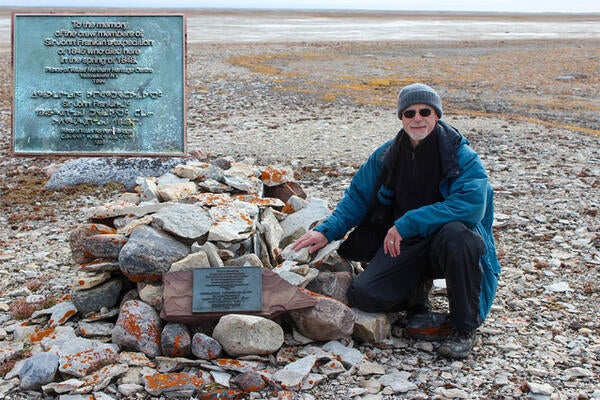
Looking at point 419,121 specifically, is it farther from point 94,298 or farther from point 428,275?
point 94,298

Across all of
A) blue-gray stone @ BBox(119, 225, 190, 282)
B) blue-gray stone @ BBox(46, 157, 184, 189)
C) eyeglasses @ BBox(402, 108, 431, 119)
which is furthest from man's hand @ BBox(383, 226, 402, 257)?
blue-gray stone @ BBox(46, 157, 184, 189)

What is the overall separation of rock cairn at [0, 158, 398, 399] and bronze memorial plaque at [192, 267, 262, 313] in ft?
0.41

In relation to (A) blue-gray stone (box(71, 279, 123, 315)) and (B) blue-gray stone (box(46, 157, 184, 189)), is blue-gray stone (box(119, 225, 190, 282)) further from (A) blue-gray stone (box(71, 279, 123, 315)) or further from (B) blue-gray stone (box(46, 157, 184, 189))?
(B) blue-gray stone (box(46, 157, 184, 189))

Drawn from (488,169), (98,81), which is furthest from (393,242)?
(488,169)

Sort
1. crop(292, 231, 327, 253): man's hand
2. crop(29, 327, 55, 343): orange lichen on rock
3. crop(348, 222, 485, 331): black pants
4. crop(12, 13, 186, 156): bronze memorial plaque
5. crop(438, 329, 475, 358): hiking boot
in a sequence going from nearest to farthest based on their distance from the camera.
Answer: crop(348, 222, 485, 331): black pants, crop(438, 329, 475, 358): hiking boot, crop(29, 327, 55, 343): orange lichen on rock, crop(292, 231, 327, 253): man's hand, crop(12, 13, 186, 156): bronze memorial plaque

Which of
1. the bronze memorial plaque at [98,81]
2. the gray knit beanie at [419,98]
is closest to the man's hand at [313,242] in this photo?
the gray knit beanie at [419,98]

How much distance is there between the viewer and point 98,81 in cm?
985

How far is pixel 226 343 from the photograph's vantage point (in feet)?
17.1

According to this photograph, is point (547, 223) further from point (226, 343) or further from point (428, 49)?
point (428, 49)

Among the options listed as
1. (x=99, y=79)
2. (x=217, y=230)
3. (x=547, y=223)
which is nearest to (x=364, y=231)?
(x=217, y=230)

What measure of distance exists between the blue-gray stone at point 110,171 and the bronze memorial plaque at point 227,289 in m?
5.17

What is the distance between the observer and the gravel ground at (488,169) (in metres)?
5.42

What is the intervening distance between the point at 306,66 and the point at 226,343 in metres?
24.0

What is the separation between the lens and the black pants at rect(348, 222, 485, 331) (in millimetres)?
5281
